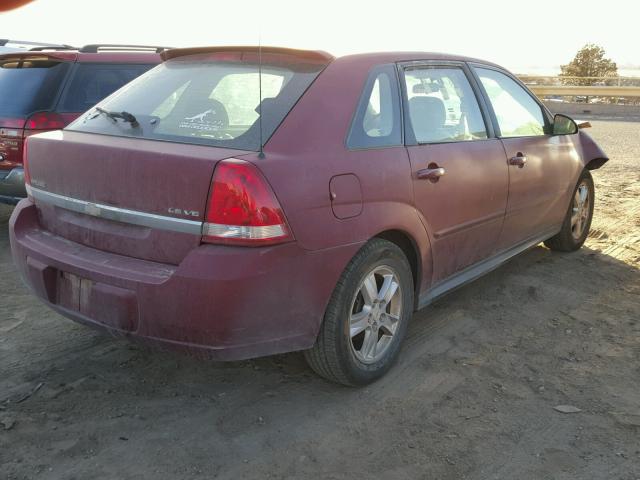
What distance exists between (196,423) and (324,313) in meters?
0.77

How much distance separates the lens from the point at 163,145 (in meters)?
2.99

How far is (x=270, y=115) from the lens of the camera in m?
3.00

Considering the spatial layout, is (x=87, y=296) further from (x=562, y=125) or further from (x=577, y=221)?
(x=577, y=221)

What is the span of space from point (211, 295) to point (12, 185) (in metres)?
3.78

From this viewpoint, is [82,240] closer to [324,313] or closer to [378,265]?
[324,313]

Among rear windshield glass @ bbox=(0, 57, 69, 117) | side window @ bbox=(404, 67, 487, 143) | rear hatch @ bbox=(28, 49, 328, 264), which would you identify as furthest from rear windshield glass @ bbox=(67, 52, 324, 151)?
rear windshield glass @ bbox=(0, 57, 69, 117)

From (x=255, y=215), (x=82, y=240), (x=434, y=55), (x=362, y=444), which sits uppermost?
(x=434, y=55)

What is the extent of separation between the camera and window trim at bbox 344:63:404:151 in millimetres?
3195

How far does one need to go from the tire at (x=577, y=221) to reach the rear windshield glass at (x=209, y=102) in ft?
10.6

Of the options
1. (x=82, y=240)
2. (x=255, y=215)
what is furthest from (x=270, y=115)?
(x=82, y=240)

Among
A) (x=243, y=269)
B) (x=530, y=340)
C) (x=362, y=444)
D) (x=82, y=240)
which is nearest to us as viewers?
(x=243, y=269)

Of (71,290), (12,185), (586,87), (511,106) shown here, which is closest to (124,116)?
(71,290)

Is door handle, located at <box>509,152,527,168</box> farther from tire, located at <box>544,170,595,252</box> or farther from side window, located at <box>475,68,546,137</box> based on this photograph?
tire, located at <box>544,170,595,252</box>

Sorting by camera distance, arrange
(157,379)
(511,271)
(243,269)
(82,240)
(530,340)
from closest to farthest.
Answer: (243,269) → (82,240) → (157,379) → (530,340) → (511,271)
